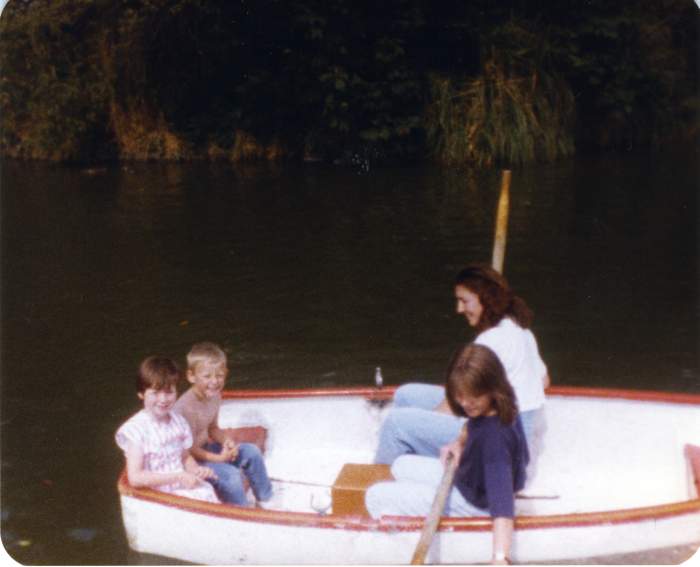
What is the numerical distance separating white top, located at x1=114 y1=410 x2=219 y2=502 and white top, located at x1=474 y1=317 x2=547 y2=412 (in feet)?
4.17

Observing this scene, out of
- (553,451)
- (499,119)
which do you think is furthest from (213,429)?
(499,119)

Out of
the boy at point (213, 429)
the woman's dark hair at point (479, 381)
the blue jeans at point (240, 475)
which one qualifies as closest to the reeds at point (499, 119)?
the blue jeans at point (240, 475)

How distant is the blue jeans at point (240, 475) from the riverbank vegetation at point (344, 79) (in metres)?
14.8

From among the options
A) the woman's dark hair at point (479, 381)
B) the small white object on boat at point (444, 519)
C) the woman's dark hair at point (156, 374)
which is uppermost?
the woman's dark hair at point (479, 381)

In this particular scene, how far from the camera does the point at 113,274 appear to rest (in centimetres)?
1129

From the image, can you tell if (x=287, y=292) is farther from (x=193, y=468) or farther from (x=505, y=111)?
(x=505, y=111)

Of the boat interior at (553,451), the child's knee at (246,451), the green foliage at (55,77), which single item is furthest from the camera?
the green foliage at (55,77)

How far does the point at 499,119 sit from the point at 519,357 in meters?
15.4

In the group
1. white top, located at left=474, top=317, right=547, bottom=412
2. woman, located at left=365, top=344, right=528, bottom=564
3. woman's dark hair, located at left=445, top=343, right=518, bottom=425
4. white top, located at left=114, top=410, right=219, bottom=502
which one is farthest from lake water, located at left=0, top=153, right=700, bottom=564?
woman's dark hair, located at left=445, top=343, right=518, bottom=425

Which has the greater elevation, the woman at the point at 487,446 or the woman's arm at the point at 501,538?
the woman at the point at 487,446

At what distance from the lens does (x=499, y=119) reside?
62.4 feet

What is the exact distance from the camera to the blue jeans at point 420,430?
4449 millimetres

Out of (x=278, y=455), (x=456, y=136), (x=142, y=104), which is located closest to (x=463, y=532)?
(x=278, y=455)

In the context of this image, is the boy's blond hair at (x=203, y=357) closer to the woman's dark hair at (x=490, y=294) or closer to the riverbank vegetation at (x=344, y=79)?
the woman's dark hair at (x=490, y=294)
